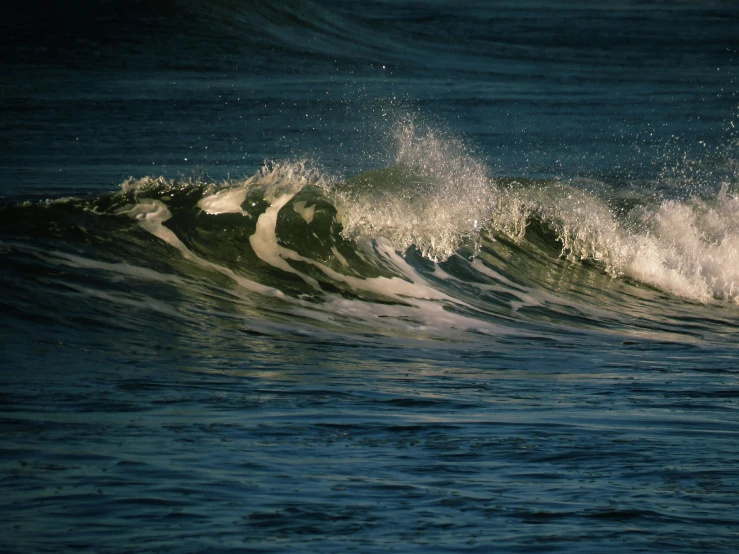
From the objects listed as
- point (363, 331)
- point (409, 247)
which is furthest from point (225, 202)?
point (363, 331)

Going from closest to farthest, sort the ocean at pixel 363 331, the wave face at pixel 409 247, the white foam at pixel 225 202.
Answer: the ocean at pixel 363 331, the wave face at pixel 409 247, the white foam at pixel 225 202

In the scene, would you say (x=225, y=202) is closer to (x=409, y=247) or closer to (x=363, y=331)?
(x=409, y=247)

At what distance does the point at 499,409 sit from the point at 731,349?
305cm

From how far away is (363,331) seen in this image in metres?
7.70

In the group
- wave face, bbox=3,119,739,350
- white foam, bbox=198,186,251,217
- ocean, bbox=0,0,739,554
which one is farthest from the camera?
white foam, bbox=198,186,251,217

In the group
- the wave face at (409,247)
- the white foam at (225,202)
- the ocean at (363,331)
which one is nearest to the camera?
the ocean at (363,331)

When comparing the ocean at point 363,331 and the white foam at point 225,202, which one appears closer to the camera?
the ocean at point 363,331

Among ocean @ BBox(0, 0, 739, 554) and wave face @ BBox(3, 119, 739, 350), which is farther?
wave face @ BBox(3, 119, 739, 350)

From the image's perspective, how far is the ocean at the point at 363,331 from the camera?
12.2ft

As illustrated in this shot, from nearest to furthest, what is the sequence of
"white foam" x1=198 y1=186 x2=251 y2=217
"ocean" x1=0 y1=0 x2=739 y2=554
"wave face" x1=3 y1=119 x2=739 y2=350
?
1. "ocean" x1=0 y1=0 x2=739 y2=554
2. "wave face" x1=3 y1=119 x2=739 y2=350
3. "white foam" x1=198 y1=186 x2=251 y2=217

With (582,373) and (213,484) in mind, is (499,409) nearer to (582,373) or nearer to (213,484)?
(582,373)

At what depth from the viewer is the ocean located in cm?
371

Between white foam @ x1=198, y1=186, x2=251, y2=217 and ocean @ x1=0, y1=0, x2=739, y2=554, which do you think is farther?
white foam @ x1=198, y1=186, x2=251, y2=217

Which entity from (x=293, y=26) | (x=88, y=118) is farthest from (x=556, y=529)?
(x=293, y=26)
